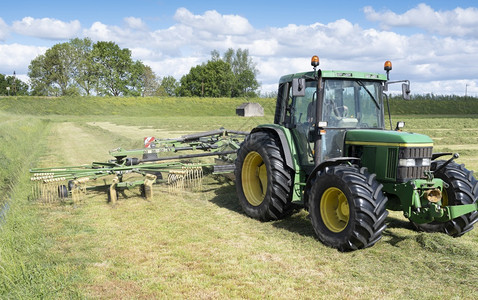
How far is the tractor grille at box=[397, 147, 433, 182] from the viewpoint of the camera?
18.0 feet

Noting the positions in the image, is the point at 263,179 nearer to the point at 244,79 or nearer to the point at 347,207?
the point at 347,207

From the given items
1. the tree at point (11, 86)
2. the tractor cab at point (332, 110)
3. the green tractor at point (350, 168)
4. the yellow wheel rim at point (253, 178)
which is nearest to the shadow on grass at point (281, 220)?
the green tractor at point (350, 168)

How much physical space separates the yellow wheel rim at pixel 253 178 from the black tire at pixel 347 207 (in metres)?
1.79

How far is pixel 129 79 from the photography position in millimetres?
85750

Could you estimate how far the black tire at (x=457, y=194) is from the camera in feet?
19.1

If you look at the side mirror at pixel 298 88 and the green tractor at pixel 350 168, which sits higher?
the side mirror at pixel 298 88

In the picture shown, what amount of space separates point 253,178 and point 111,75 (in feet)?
268

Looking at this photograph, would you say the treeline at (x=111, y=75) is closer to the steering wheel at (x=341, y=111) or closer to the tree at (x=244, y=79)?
the tree at (x=244, y=79)

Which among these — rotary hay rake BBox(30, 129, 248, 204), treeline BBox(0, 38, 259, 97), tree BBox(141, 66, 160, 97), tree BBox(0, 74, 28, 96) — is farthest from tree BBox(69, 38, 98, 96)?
rotary hay rake BBox(30, 129, 248, 204)

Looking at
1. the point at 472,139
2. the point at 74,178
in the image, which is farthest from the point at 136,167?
the point at 472,139

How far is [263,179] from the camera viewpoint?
7645mm

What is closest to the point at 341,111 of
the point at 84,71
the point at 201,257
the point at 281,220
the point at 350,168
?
the point at 350,168

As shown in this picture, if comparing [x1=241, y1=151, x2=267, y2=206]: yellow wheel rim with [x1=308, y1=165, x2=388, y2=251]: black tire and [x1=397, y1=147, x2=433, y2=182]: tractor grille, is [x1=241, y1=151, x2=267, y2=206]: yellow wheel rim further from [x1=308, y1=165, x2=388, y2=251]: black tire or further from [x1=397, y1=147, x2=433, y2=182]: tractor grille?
[x1=397, y1=147, x2=433, y2=182]: tractor grille

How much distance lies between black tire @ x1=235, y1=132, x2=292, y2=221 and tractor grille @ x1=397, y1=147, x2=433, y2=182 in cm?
171
